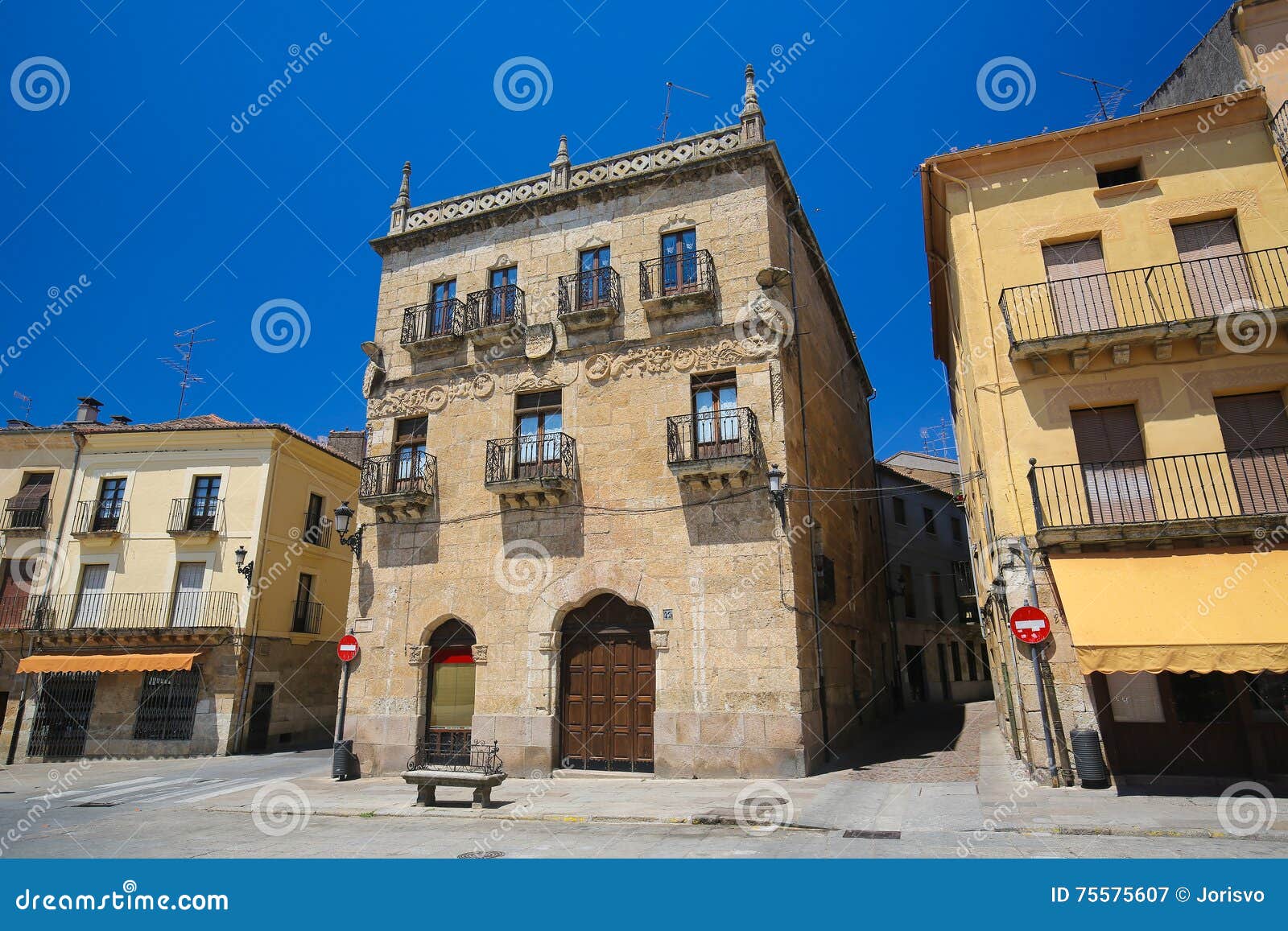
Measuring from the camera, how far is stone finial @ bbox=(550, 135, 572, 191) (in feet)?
57.7

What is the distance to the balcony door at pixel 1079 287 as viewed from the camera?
12391 mm

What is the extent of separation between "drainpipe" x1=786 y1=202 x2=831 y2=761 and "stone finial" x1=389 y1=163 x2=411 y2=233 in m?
10.3

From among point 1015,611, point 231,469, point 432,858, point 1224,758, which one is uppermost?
point 231,469

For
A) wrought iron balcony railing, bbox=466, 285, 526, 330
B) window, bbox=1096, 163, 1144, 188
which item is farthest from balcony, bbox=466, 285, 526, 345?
window, bbox=1096, 163, 1144, 188

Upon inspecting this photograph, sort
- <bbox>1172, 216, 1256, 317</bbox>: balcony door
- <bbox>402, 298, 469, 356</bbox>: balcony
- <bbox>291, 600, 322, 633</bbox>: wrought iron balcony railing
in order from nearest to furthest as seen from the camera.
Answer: <bbox>1172, 216, 1256, 317</bbox>: balcony door → <bbox>402, 298, 469, 356</bbox>: balcony → <bbox>291, 600, 322, 633</bbox>: wrought iron balcony railing

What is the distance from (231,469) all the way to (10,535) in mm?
7930

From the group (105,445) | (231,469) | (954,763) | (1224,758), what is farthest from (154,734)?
(1224,758)

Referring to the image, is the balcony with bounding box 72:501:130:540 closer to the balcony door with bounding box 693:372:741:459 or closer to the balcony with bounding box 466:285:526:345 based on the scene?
the balcony with bounding box 466:285:526:345

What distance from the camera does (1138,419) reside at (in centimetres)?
1195

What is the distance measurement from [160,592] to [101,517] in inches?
152

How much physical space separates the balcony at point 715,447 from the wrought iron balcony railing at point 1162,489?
5013 mm

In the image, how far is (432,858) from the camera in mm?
7715

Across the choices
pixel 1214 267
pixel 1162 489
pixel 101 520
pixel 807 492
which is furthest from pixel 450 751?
pixel 1214 267

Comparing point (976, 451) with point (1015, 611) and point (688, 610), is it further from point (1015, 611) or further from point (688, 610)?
point (688, 610)
